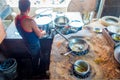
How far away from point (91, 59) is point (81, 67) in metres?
0.25

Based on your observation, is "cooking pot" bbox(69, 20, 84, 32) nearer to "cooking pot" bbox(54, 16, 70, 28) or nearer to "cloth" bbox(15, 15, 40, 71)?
"cooking pot" bbox(54, 16, 70, 28)

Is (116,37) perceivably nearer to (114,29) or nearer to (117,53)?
(114,29)

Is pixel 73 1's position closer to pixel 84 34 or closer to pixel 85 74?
pixel 84 34

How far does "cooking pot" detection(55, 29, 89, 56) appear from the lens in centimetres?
209

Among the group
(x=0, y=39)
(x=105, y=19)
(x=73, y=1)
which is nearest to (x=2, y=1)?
(x=0, y=39)

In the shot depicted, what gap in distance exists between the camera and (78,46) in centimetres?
222

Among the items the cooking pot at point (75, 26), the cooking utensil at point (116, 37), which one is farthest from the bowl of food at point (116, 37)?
the cooking pot at point (75, 26)

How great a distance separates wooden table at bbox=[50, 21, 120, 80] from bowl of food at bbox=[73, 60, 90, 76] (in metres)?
0.09

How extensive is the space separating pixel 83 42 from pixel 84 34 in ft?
0.92

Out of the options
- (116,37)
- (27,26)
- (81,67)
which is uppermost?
(27,26)

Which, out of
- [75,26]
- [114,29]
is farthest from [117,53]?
[75,26]

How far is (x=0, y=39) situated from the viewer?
2.52 metres

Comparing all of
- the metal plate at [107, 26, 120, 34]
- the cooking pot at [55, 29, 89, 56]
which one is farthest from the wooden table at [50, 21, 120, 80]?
the metal plate at [107, 26, 120, 34]

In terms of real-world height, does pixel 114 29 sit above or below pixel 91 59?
above
